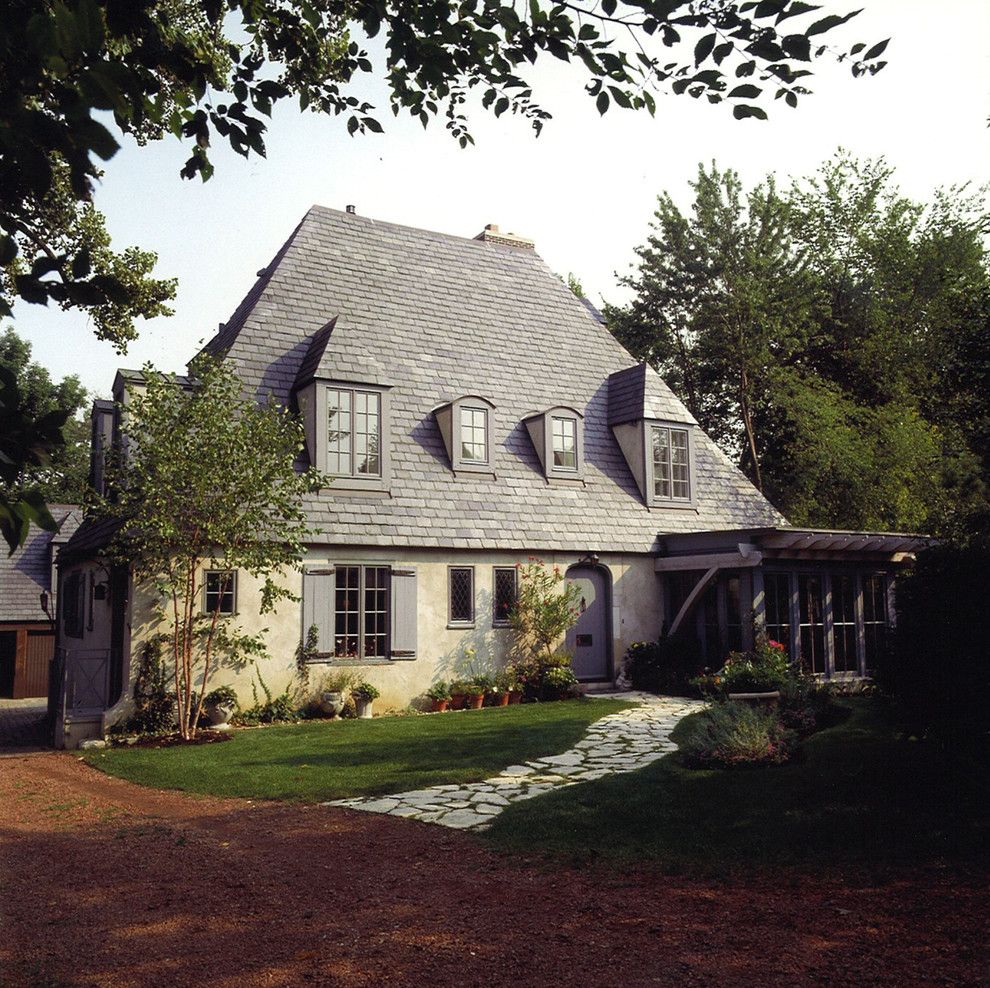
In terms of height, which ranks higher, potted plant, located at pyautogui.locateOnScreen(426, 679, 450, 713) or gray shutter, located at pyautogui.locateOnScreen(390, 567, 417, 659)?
gray shutter, located at pyautogui.locateOnScreen(390, 567, 417, 659)

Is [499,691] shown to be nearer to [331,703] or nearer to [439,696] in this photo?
[439,696]

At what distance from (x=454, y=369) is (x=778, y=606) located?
8.18 m

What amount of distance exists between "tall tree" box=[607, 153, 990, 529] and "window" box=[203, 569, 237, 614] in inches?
605

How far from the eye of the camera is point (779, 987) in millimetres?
4195

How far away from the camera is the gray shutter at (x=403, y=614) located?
1588 cm

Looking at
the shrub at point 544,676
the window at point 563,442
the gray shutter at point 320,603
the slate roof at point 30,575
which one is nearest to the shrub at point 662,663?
the shrub at point 544,676

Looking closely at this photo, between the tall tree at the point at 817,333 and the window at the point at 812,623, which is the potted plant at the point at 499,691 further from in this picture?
the tall tree at the point at 817,333

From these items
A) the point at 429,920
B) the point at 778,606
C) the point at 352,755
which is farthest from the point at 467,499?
the point at 429,920

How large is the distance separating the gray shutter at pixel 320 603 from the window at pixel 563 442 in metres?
5.77

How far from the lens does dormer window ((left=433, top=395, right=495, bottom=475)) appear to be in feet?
57.5

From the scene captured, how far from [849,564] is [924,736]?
1031 cm

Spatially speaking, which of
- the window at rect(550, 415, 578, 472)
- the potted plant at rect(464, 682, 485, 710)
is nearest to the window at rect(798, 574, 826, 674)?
the window at rect(550, 415, 578, 472)

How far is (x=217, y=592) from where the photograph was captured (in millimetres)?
14500

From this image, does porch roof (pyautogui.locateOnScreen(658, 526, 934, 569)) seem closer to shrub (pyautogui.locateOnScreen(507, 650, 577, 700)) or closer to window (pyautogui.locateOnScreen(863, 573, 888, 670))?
window (pyautogui.locateOnScreen(863, 573, 888, 670))
